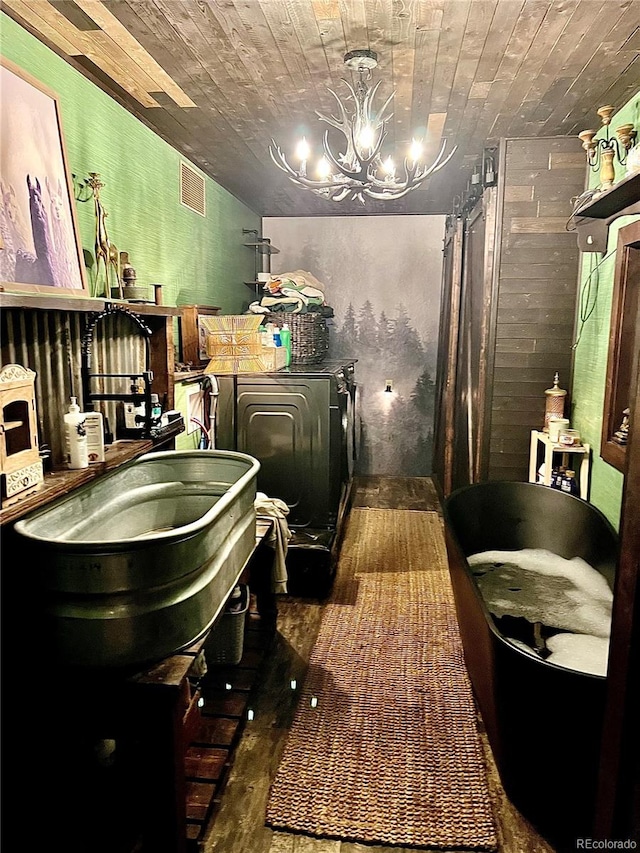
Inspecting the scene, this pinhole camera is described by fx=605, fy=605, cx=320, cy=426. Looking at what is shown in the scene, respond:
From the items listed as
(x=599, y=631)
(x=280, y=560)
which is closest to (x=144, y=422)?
(x=280, y=560)

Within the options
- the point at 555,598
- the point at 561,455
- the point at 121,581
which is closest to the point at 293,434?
the point at 561,455

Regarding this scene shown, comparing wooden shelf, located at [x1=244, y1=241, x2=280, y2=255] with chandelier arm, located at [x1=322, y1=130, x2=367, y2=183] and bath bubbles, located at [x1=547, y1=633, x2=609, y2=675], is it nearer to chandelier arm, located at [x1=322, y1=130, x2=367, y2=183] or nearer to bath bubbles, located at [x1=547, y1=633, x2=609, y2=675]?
chandelier arm, located at [x1=322, y1=130, x2=367, y2=183]

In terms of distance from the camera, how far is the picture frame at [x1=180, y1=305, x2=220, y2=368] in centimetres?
382

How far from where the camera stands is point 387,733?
2461 millimetres

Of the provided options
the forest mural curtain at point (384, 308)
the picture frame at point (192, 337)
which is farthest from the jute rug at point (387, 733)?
the forest mural curtain at point (384, 308)

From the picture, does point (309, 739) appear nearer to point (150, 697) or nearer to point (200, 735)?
point (200, 735)

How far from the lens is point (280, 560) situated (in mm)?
3012

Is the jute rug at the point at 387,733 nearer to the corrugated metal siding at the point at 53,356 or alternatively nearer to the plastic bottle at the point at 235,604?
the plastic bottle at the point at 235,604

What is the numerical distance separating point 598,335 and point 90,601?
9.69 ft

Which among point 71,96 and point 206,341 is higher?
point 71,96

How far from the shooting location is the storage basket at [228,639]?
110 inches

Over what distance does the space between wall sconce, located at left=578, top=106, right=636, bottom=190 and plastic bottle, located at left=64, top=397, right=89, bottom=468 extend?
2530 mm

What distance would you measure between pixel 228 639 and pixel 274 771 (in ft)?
2.22

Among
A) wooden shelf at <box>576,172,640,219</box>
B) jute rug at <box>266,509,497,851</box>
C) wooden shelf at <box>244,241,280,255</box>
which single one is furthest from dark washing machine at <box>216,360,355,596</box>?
wooden shelf at <box>244,241,280,255</box>
